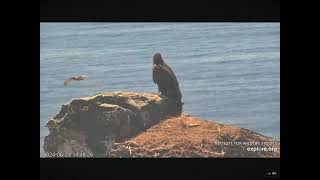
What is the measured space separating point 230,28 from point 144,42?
100 cm

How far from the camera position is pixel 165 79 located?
25.1ft

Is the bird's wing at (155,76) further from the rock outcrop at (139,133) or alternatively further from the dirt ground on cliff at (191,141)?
the dirt ground on cliff at (191,141)

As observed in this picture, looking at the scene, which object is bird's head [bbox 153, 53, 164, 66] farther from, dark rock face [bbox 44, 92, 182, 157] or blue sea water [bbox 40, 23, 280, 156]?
dark rock face [bbox 44, 92, 182, 157]

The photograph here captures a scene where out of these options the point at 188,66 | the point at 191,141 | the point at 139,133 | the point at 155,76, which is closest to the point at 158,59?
the point at 155,76

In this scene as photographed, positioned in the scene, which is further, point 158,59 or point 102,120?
point 102,120

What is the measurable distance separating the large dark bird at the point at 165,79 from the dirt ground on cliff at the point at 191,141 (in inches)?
10.6

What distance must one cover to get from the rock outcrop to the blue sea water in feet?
0.34

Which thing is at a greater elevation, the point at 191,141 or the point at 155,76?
the point at 155,76


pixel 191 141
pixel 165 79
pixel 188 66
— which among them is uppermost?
pixel 188 66

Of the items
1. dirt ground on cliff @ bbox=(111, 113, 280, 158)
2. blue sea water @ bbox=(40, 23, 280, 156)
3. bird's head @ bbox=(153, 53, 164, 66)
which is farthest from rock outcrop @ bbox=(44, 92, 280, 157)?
bird's head @ bbox=(153, 53, 164, 66)

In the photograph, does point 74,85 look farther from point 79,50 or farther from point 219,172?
point 219,172

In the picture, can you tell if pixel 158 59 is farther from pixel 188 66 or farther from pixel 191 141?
pixel 191 141

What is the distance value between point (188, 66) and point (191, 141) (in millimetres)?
862

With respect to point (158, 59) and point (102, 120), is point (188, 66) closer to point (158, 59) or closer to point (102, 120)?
point (158, 59)
